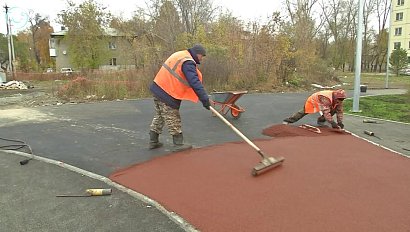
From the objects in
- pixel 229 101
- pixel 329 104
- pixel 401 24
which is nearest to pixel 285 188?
pixel 329 104

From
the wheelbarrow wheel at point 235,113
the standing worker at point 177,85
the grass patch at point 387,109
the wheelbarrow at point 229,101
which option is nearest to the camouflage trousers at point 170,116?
the standing worker at point 177,85

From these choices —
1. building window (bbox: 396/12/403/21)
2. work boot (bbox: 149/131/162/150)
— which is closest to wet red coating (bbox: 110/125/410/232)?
work boot (bbox: 149/131/162/150)

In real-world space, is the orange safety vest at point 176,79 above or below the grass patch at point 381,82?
above

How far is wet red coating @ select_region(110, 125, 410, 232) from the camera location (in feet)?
10.1

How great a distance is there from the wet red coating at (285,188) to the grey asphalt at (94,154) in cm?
34

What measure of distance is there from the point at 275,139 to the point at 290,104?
Answer: 18.6 feet

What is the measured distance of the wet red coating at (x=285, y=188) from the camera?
3082 millimetres

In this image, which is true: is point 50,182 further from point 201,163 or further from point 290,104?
point 290,104

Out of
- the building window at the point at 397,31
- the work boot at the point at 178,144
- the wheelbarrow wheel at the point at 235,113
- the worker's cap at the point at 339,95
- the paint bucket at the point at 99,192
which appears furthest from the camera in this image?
the building window at the point at 397,31

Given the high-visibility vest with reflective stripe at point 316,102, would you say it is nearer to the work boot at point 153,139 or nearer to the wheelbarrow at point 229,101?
the wheelbarrow at point 229,101

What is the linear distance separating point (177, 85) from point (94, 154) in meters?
1.76

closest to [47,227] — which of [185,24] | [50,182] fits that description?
[50,182]

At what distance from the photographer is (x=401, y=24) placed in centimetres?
5112

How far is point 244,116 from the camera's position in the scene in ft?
29.3
